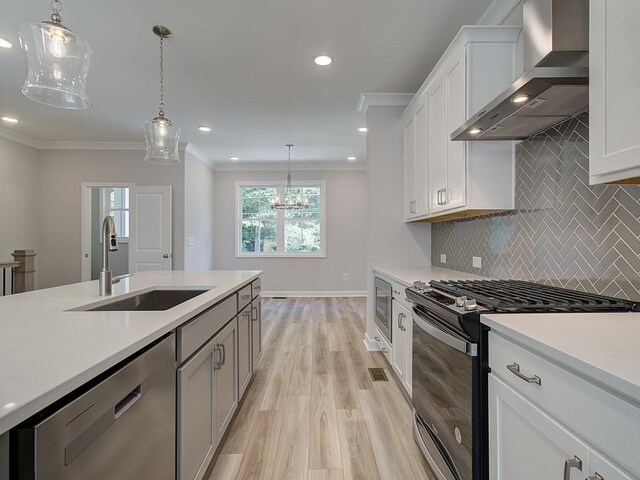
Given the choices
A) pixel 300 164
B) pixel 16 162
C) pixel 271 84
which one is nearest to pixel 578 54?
pixel 271 84

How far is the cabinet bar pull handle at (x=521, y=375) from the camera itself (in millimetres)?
941

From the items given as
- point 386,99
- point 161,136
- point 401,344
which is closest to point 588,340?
point 401,344

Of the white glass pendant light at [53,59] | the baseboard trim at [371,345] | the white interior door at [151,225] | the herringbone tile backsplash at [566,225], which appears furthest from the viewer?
the white interior door at [151,225]

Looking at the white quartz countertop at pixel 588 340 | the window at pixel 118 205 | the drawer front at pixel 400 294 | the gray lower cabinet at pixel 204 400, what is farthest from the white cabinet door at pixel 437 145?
the window at pixel 118 205

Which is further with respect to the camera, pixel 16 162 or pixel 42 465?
pixel 16 162

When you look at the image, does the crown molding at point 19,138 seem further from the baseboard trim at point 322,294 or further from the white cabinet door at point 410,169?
the white cabinet door at point 410,169

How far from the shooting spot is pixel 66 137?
5309mm

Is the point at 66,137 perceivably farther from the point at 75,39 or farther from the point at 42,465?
the point at 42,465

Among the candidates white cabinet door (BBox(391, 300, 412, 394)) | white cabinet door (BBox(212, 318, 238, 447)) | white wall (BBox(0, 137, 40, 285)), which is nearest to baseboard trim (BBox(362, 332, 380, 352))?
white cabinet door (BBox(391, 300, 412, 394))

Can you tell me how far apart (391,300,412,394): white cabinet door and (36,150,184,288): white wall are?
4178 millimetres

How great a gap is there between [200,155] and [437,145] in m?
4.88

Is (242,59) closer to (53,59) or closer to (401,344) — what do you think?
(53,59)

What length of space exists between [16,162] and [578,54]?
688cm

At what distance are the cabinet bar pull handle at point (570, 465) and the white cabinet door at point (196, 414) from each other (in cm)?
121
